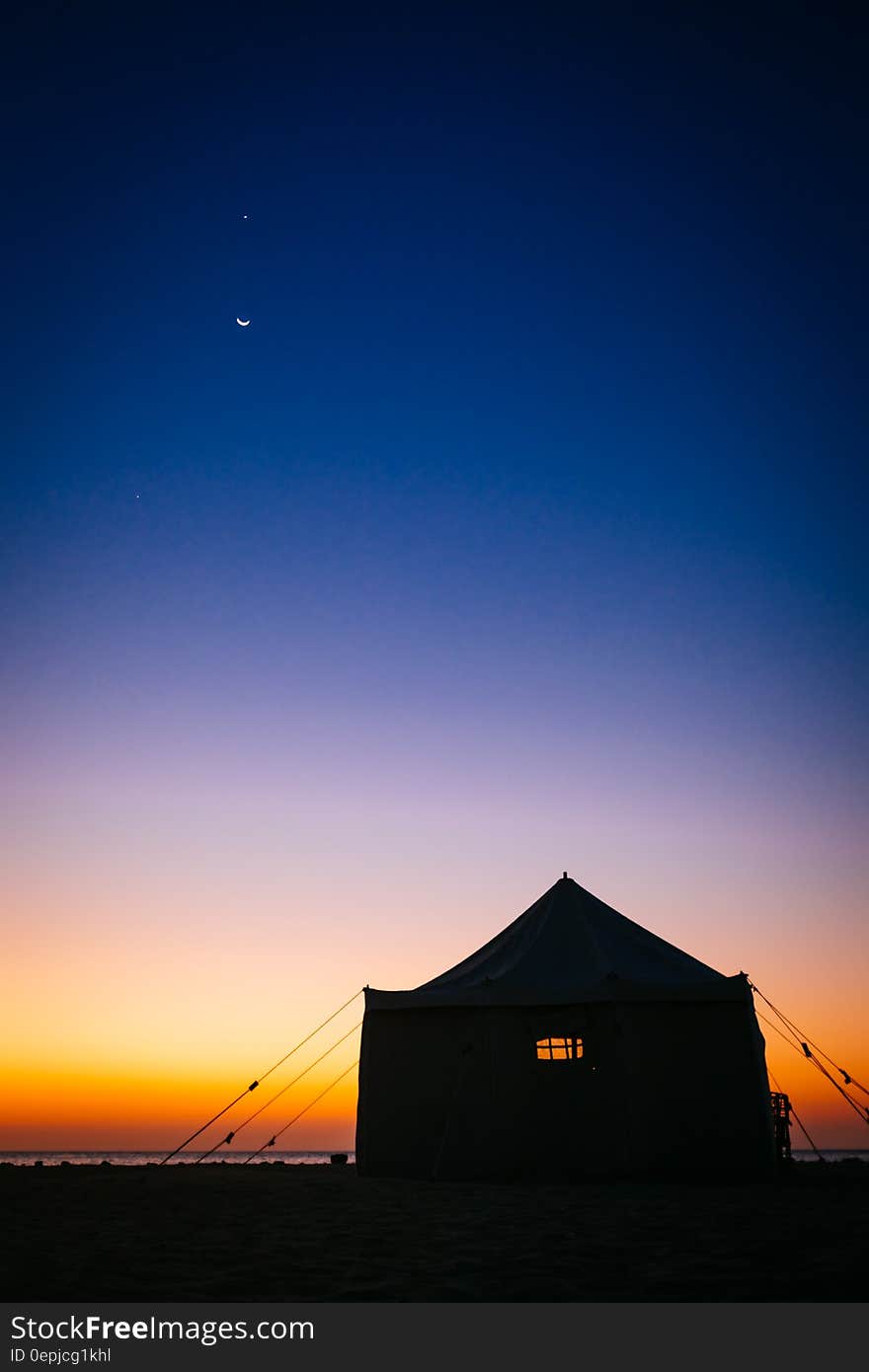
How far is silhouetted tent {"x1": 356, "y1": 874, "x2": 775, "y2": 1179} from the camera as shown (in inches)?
525

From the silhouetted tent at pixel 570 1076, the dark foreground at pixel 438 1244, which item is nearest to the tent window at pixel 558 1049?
the silhouetted tent at pixel 570 1076

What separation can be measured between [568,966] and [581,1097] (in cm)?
192

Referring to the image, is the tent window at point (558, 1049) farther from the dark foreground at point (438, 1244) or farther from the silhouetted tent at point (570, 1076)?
the dark foreground at point (438, 1244)

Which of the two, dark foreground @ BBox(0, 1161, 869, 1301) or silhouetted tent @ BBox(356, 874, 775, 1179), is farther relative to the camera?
silhouetted tent @ BBox(356, 874, 775, 1179)

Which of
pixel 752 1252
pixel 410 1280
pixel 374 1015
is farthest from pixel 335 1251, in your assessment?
pixel 374 1015

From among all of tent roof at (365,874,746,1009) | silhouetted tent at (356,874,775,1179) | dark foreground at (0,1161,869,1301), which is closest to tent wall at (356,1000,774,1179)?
silhouetted tent at (356,874,775,1179)

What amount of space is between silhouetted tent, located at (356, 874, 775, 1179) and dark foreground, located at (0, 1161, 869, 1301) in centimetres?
113

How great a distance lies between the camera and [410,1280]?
5.74 meters

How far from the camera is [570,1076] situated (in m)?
13.8

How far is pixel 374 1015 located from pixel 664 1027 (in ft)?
14.6

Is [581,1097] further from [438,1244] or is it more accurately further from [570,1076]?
[438,1244]

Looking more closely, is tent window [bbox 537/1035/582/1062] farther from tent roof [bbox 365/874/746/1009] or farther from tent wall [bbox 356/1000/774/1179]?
tent roof [bbox 365/874/746/1009]
